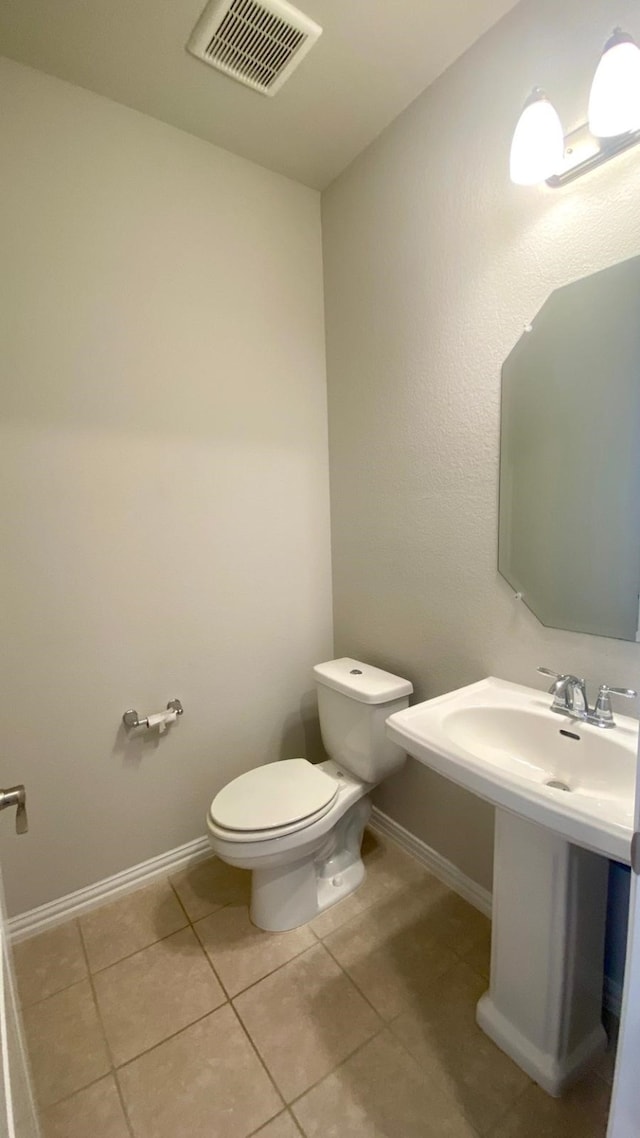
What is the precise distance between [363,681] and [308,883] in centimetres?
65

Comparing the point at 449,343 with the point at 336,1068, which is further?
the point at 449,343

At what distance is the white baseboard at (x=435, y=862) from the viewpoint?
1.52 meters

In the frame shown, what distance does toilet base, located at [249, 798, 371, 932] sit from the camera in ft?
4.81

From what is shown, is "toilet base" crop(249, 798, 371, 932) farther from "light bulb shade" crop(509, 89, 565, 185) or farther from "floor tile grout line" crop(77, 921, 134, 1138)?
"light bulb shade" crop(509, 89, 565, 185)

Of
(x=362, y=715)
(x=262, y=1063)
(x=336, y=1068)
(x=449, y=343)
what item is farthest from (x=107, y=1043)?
(x=449, y=343)

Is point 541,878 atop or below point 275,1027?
atop

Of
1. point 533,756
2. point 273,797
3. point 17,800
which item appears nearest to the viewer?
point 17,800

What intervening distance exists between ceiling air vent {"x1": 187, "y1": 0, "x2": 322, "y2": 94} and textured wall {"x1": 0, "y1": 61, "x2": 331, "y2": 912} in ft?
1.07

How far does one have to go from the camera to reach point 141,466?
5.14ft

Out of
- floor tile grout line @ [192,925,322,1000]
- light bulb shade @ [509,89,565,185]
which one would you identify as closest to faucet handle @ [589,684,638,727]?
floor tile grout line @ [192,925,322,1000]

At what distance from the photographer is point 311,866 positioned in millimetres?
1502

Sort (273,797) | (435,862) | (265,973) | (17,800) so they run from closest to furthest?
(17,800), (265,973), (273,797), (435,862)

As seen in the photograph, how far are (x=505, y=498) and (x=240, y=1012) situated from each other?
5.07 feet

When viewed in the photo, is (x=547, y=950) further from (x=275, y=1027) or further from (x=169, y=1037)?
(x=169, y=1037)
